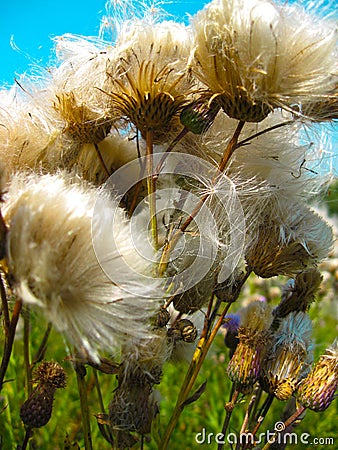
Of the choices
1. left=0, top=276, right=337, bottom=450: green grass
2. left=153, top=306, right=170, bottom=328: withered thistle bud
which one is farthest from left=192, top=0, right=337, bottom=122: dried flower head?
left=0, top=276, right=337, bottom=450: green grass

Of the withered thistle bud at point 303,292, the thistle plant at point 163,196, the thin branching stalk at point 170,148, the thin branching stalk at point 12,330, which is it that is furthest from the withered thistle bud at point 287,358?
the thin branching stalk at point 12,330

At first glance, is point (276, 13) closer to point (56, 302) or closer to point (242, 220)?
point (242, 220)

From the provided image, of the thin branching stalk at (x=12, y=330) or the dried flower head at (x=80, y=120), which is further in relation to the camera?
the dried flower head at (x=80, y=120)

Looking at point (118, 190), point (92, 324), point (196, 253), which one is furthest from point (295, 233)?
point (92, 324)

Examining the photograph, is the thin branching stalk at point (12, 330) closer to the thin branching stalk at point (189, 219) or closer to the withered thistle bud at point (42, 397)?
the withered thistle bud at point (42, 397)

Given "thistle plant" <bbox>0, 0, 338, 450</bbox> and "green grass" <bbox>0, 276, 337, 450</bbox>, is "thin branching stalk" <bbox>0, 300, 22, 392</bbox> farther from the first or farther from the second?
"green grass" <bbox>0, 276, 337, 450</bbox>

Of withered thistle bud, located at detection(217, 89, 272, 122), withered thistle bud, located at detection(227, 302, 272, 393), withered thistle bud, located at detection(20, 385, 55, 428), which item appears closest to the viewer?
withered thistle bud, located at detection(217, 89, 272, 122)

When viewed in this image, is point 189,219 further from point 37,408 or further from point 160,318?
point 37,408
